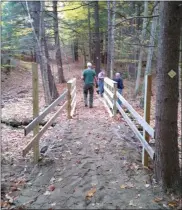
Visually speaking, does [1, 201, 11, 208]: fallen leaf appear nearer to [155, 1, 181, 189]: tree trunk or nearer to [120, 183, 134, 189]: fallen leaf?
[120, 183, 134, 189]: fallen leaf

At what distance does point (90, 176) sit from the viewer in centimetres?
478

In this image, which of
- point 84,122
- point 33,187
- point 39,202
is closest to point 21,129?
point 84,122

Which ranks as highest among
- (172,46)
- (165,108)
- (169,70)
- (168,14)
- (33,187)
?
(168,14)

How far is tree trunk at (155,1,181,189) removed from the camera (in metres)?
4.14

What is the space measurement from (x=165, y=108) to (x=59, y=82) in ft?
63.7

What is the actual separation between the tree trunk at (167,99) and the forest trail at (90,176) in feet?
1.13

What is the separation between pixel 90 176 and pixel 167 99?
1854mm

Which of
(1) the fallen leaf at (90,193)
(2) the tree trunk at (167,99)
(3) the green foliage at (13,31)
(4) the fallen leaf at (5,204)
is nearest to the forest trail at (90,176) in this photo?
(1) the fallen leaf at (90,193)

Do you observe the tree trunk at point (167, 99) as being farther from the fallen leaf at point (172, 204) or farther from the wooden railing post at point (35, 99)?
the wooden railing post at point (35, 99)

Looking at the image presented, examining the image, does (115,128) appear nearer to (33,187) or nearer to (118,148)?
(118,148)

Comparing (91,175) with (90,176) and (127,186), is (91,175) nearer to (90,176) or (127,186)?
(90,176)

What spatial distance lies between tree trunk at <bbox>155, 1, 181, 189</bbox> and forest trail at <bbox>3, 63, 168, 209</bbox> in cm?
34

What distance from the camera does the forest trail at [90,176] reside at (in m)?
4.01

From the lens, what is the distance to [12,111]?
38.3ft
